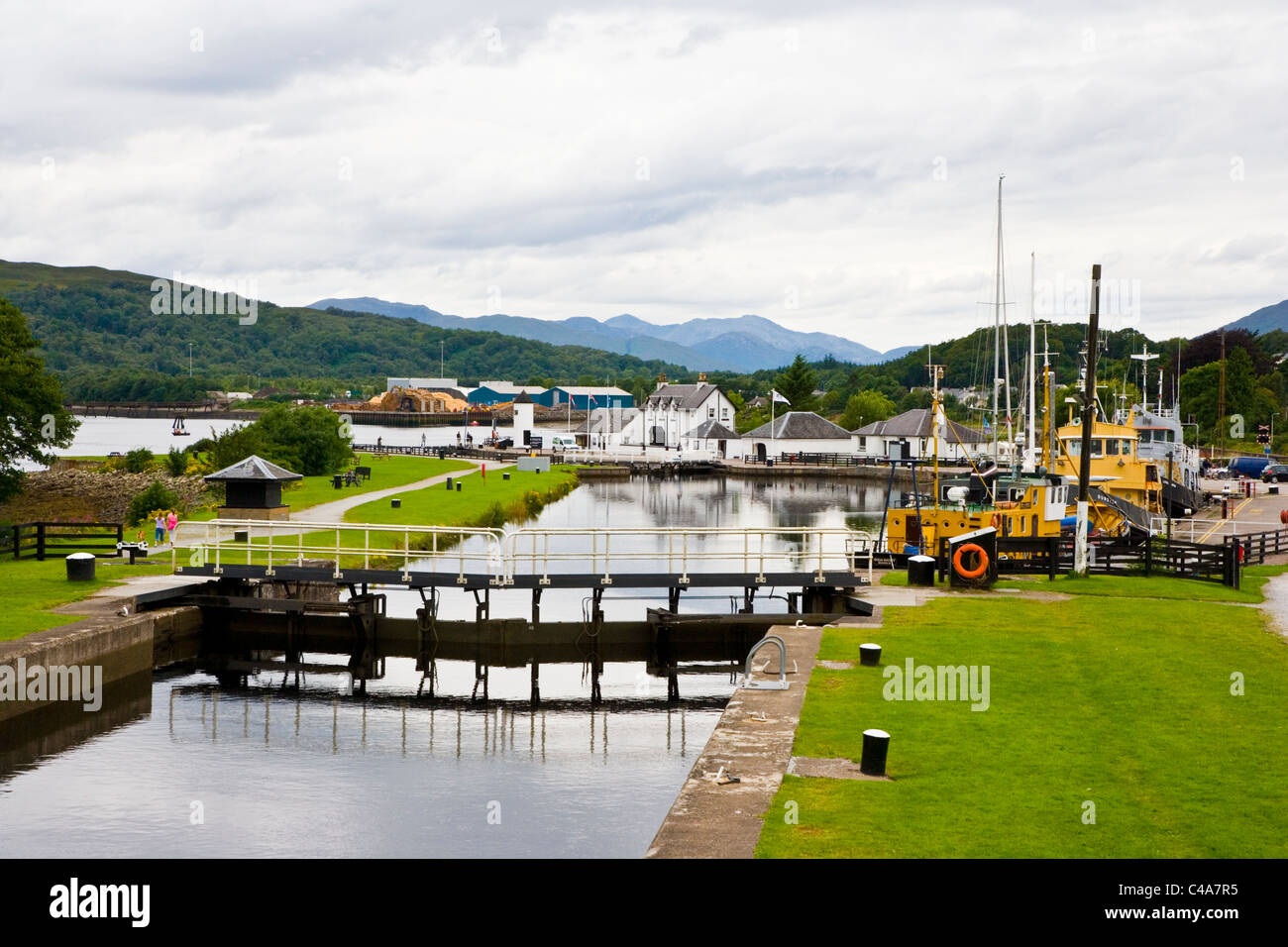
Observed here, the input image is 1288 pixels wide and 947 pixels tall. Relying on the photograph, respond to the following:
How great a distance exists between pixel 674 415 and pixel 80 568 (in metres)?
101

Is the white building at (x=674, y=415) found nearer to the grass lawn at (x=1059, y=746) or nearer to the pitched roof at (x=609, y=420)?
the pitched roof at (x=609, y=420)

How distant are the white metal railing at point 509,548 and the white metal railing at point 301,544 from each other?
0.04 m

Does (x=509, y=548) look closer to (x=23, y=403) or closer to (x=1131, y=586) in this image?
(x=23, y=403)

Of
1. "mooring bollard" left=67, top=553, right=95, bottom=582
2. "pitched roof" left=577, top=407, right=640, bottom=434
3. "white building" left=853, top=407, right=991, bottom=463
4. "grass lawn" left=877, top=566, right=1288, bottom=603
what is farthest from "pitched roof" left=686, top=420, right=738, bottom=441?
"mooring bollard" left=67, top=553, right=95, bottom=582

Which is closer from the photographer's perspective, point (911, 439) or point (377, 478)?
point (377, 478)

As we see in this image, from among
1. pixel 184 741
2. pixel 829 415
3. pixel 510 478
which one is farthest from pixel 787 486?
pixel 184 741

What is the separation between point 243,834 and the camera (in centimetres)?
1919

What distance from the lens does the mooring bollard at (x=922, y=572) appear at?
3572 cm

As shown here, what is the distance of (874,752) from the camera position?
16859 mm

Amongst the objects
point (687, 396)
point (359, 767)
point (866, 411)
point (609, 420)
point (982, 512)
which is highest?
point (687, 396)

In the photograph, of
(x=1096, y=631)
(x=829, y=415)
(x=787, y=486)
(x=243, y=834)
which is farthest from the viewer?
(x=829, y=415)

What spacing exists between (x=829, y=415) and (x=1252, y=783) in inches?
6217

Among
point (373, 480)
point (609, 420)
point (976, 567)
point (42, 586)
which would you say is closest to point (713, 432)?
point (609, 420)
